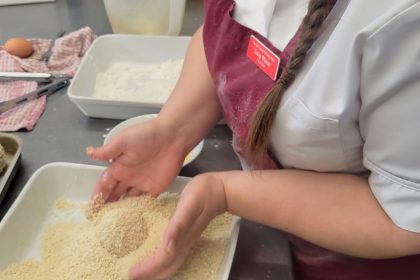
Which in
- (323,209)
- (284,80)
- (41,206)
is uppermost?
(284,80)

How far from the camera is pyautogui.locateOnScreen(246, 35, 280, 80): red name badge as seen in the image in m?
0.49

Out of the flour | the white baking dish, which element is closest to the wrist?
the flour

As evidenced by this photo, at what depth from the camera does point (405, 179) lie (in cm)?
44

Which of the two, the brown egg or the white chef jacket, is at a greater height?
the white chef jacket

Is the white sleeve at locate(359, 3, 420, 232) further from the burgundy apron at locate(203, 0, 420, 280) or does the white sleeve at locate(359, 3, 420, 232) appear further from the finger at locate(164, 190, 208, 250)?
the finger at locate(164, 190, 208, 250)

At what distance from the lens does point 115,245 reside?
0.57 m

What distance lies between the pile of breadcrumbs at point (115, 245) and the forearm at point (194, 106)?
118 mm

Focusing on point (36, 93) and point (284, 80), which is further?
point (36, 93)

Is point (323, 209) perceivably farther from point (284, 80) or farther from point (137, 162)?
point (137, 162)

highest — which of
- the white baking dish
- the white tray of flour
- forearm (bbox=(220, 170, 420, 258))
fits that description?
forearm (bbox=(220, 170, 420, 258))

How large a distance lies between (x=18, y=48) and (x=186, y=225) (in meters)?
0.66

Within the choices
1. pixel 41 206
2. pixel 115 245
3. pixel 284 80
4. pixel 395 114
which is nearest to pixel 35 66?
pixel 41 206

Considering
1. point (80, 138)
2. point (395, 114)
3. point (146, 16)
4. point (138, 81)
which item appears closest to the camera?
point (395, 114)

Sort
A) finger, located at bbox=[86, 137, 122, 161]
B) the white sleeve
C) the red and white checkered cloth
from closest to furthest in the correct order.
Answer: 1. the white sleeve
2. finger, located at bbox=[86, 137, 122, 161]
3. the red and white checkered cloth
